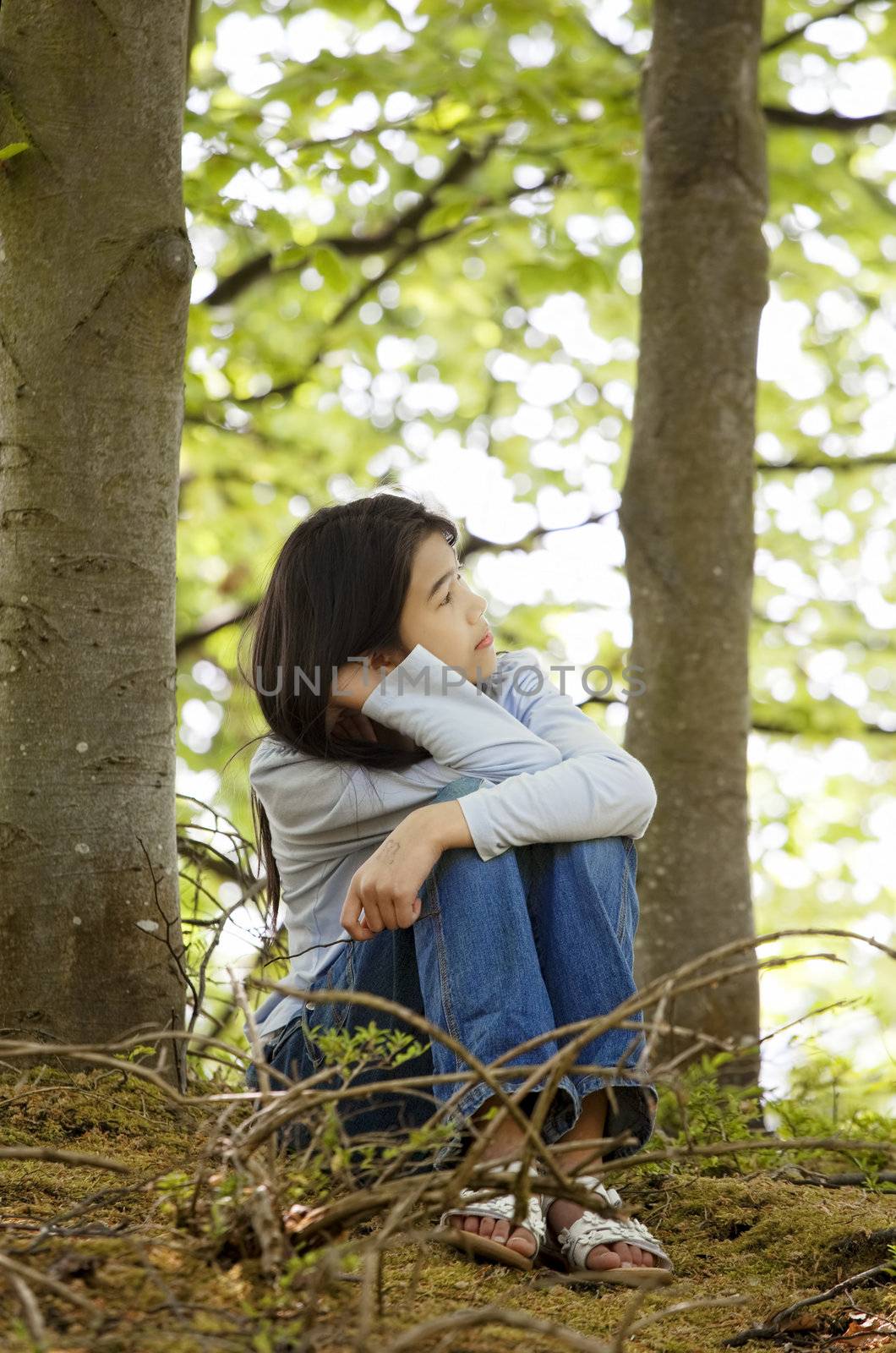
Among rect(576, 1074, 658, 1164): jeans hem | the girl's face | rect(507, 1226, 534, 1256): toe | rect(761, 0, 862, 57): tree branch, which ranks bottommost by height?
rect(507, 1226, 534, 1256): toe

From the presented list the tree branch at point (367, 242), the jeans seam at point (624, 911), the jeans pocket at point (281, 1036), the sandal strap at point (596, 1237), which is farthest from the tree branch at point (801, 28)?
the sandal strap at point (596, 1237)

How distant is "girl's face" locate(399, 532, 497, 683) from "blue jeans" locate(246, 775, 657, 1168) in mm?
358

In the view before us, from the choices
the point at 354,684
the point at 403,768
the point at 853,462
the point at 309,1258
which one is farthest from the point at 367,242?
the point at 309,1258

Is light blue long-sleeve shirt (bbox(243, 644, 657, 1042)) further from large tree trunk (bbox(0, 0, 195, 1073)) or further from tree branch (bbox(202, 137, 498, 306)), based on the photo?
tree branch (bbox(202, 137, 498, 306))

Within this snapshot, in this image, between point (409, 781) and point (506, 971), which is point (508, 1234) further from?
point (409, 781)

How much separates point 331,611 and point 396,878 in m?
0.69

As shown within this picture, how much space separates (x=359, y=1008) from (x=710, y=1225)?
2.44 ft

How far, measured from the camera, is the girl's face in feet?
8.38

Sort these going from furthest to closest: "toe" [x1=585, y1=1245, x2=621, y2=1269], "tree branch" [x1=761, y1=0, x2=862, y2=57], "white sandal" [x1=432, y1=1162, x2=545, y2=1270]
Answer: "tree branch" [x1=761, y1=0, x2=862, y2=57] → "toe" [x1=585, y1=1245, x2=621, y2=1269] → "white sandal" [x1=432, y1=1162, x2=545, y2=1270]

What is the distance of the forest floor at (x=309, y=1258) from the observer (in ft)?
4.16

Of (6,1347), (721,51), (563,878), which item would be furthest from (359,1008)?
(721,51)

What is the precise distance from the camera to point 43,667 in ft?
8.11

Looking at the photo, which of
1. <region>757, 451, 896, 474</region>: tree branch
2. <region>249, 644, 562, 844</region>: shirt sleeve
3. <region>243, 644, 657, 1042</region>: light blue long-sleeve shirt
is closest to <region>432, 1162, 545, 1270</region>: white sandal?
<region>243, 644, 657, 1042</region>: light blue long-sleeve shirt

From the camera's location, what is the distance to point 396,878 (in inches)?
81.4
